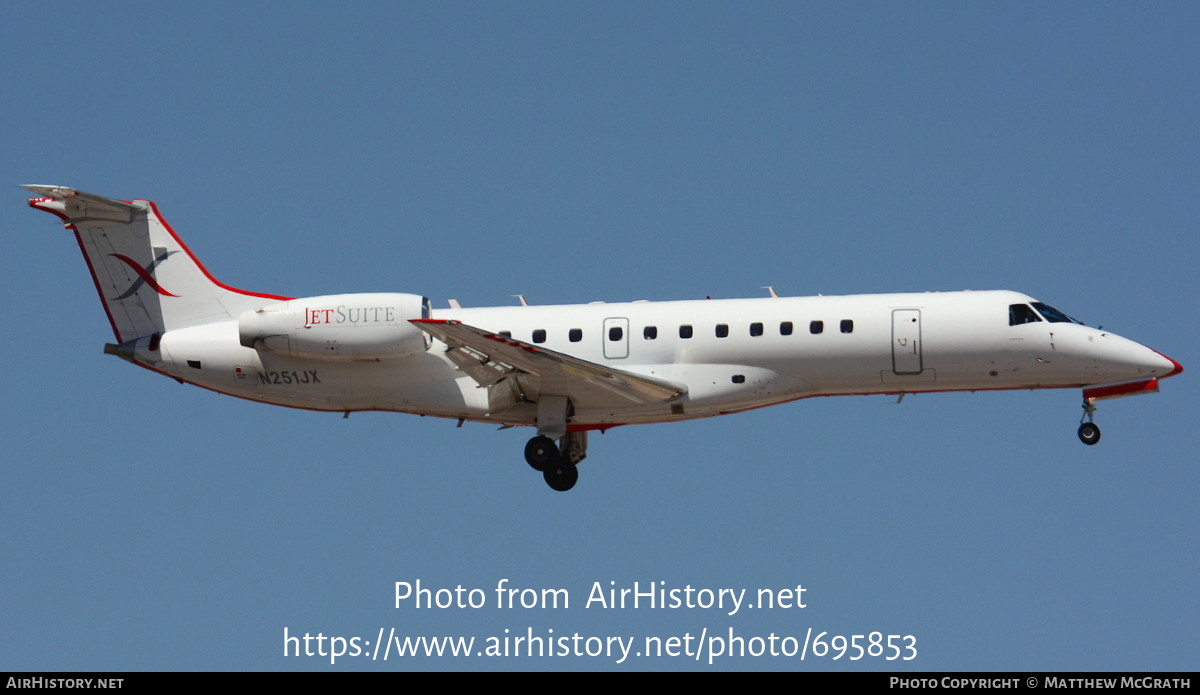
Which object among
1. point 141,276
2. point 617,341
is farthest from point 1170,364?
point 141,276

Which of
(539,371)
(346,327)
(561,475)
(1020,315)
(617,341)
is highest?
(1020,315)

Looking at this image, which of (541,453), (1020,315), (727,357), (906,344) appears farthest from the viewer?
(541,453)

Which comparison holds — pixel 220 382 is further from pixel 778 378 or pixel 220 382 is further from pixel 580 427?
pixel 778 378

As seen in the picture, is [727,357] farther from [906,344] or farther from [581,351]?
[906,344]

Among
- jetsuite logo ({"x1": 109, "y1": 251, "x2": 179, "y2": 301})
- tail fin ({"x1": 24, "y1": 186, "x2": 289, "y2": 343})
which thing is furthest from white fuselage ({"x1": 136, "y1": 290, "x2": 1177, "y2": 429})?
jetsuite logo ({"x1": 109, "y1": 251, "x2": 179, "y2": 301})

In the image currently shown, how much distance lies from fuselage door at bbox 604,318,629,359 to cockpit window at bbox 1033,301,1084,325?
6748 mm

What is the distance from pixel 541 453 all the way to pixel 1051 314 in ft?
28.6

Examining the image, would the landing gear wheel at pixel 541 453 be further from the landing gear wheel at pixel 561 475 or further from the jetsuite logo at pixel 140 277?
the jetsuite logo at pixel 140 277

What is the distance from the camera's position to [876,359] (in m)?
26.9

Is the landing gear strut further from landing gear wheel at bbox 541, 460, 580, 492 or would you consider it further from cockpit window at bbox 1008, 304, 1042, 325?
landing gear wheel at bbox 541, 460, 580, 492

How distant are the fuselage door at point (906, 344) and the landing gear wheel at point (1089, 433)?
114 inches

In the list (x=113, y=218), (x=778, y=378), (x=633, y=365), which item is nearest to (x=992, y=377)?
(x=778, y=378)

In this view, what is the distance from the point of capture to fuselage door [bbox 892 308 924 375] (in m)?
26.8

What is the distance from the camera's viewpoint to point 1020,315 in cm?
2694
